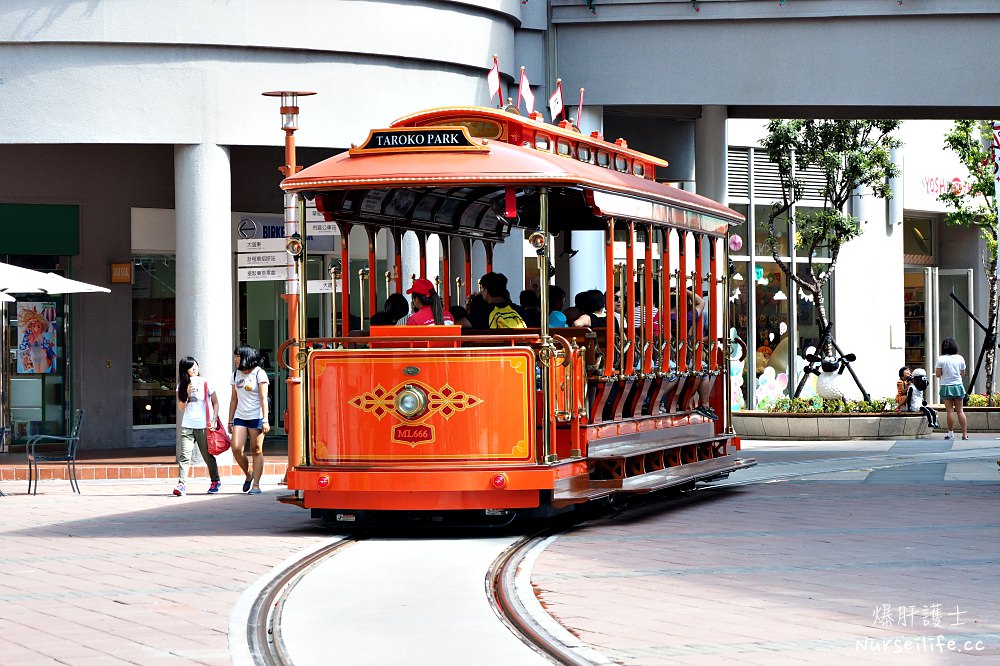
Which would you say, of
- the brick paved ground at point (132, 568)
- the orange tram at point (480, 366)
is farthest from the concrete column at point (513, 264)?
the orange tram at point (480, 366)

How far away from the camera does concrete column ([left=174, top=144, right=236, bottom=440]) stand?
21.1m

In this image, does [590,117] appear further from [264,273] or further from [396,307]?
[396,307]

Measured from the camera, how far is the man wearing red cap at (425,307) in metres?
14.9

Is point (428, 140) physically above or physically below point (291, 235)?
above

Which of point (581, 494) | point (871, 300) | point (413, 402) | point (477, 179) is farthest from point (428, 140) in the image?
point (871, 300)

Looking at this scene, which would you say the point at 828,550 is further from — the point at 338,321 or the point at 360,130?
the point at 360,130

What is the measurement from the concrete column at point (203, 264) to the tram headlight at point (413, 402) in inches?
317

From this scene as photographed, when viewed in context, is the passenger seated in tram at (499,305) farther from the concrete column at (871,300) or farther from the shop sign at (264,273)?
the concrete column at (871,300)

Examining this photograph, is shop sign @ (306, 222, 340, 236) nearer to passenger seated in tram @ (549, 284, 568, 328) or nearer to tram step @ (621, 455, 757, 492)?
passenger seated in tram @ (549, 284, 568, 328)

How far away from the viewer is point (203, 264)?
21.1 metres

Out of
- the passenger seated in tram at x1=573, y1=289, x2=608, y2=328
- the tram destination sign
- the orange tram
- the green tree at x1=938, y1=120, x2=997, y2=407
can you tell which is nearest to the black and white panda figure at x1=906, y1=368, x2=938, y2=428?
the green tree at x1=938, y1=120, x2=997, y2=407

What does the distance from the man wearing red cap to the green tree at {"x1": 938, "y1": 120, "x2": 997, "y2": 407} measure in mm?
18262

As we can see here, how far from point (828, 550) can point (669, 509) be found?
3.97 meters

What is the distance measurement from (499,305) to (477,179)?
4.35 feet
